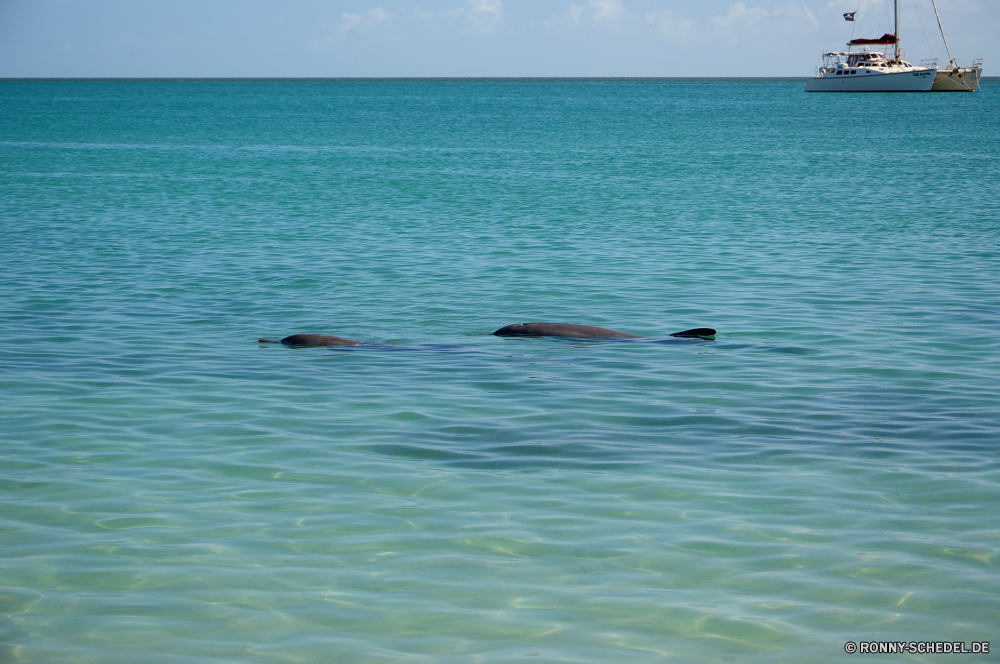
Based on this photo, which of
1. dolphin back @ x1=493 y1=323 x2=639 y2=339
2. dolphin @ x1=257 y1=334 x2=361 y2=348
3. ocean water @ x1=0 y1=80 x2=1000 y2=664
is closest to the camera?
ocean water @ x1=0 y1=80 x2=1000 y2=664

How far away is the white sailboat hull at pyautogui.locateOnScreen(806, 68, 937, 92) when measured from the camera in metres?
128

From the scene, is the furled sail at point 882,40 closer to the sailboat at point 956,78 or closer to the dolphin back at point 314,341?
the sailboat at point 956,78

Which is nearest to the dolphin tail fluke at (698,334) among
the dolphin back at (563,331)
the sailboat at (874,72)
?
the dolphin back at (563,331)

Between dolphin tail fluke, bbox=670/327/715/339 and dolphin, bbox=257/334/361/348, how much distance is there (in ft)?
12.7

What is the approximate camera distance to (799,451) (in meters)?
7.48

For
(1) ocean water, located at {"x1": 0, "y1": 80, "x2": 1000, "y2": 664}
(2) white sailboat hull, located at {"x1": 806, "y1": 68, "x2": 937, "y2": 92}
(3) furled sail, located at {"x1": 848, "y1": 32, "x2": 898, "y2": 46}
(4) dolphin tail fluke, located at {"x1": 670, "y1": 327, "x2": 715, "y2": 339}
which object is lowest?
(1) ocean water, located at {"x1": 0, "y1": 80, "x2": 1000, "y2": 664}

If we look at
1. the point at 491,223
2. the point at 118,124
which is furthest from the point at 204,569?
the point at 118,124

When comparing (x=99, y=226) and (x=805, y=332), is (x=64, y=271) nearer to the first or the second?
(x=99, y=226)

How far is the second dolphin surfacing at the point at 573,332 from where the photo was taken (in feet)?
37.3

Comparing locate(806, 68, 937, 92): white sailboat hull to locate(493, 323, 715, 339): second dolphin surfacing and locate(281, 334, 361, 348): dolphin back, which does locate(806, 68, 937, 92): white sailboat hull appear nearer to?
locate(493, 323, 715, 339): second dolphin surfacing

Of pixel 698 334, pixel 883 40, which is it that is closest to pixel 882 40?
pixel 883 40

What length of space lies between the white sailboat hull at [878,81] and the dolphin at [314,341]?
436ft

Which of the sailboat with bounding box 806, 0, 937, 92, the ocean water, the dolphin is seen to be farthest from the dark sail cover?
the dolphin

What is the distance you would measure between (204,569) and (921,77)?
139 m
